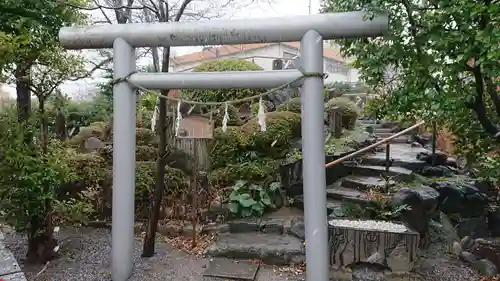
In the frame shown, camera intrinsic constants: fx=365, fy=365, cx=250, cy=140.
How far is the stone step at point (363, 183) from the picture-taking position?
519 centimetres

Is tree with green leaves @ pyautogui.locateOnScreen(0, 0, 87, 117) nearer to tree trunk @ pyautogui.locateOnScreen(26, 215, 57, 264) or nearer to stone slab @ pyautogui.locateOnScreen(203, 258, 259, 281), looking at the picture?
tree trunk @ pyautogui.locateOnScreen(26, 215, 57, 264)

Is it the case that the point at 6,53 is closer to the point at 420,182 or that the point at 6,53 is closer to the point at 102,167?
the point at 102,167

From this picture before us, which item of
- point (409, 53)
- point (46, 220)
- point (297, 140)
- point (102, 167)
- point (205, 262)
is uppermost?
point (409, 53)

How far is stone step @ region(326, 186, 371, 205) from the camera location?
15.7 ft

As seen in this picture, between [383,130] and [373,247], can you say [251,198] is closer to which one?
[373,247]

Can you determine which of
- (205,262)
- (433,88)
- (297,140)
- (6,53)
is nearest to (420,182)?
(297,140)

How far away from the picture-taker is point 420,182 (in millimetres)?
5305

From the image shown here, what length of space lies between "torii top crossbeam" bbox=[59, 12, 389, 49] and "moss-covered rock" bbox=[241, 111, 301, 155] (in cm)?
261

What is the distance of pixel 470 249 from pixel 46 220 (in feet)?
15.6

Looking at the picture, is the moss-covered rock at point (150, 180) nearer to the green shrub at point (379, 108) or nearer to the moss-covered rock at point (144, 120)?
the moss-covered rock at point (144, 120)

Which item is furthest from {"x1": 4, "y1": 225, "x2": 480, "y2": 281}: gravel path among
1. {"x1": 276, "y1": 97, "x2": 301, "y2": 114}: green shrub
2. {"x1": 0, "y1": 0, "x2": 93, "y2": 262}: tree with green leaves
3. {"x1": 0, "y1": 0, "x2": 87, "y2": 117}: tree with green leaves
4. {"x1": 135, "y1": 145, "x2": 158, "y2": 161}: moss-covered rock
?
{"x1": 276, "y1": 97, "x2": 301, "y2": 114}: green shrub

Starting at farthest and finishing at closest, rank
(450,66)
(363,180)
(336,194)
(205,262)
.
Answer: (363,180), (336,194), (205,262), (450,66)

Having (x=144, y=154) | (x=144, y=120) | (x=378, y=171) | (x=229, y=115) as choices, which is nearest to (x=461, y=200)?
(x=378, y=171)

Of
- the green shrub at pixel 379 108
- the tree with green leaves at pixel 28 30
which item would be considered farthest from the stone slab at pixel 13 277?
the green shrub at pixel 379 108
